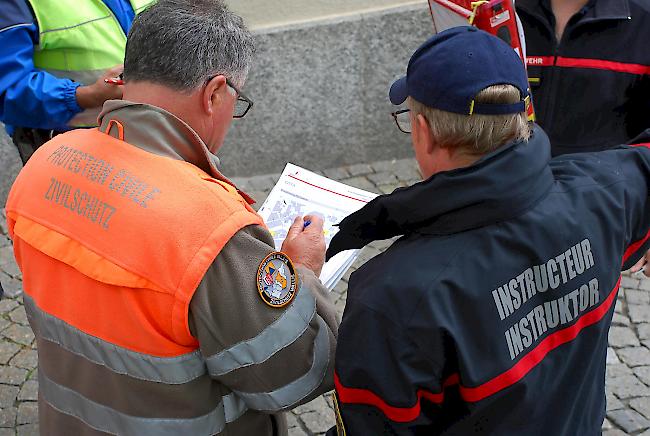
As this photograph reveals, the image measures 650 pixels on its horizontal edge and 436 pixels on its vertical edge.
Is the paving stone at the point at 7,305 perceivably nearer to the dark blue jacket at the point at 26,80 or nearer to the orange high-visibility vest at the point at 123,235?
the dark blue jacket at the point at 26,80

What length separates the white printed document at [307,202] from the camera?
217cm

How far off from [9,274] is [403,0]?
3.26 meters

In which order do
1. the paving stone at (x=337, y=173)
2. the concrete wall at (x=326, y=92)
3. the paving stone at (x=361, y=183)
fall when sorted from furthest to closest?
the paving stone at (x=337, y=173), the paving stone at (x=361, y=183), the concrete wall at (x=326, y=92)

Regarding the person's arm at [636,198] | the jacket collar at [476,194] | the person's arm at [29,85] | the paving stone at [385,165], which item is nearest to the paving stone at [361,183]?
the paving stone at [385,165]

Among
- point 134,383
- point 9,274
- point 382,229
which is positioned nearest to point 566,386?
point 382,229

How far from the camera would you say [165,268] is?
4.83ft

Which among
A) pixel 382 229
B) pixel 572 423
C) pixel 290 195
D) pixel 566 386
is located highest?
pixel 382 229

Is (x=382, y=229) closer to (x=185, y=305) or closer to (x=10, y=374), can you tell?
(x=185, y=305)

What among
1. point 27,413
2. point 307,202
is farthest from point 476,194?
point 27,413

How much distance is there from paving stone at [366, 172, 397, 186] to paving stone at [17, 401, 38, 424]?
2781 mm

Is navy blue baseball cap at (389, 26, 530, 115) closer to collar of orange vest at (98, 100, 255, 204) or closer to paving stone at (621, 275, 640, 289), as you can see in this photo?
collar of orange vest at (98, 100, 255, 204)

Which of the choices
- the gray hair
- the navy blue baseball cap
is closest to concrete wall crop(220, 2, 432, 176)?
the gray hair

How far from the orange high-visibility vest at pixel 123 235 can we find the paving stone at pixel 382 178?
357 cm

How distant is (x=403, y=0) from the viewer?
497 cm
